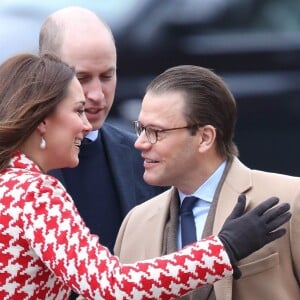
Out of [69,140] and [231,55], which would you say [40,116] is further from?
[231,55]

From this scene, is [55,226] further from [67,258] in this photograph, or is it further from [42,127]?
[42,127]

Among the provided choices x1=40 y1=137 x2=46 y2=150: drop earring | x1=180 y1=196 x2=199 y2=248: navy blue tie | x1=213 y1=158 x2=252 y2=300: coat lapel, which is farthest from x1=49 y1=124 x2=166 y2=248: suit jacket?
x1=40 y1=137 x2=46 y2=150: drop earring

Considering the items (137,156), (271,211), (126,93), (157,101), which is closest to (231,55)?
(126,93)

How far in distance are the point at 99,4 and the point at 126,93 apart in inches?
19.4

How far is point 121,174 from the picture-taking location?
13.5ft

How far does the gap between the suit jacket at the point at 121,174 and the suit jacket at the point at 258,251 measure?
1.24ft

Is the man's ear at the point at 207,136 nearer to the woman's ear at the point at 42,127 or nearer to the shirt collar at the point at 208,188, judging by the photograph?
the shirt collar at the point at 208,188

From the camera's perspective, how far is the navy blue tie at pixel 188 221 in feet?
11.6

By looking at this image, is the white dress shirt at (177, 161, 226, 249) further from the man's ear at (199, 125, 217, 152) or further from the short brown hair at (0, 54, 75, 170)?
the short brown hair at (0, 54, 75, 170)

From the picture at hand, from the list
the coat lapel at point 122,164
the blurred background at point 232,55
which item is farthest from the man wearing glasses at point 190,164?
the blurred background at point 232,55

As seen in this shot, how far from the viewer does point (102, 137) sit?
13.8ft

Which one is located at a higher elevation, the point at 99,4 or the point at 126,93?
the point at 99,4

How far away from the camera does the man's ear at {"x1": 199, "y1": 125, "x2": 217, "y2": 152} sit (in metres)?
3.58

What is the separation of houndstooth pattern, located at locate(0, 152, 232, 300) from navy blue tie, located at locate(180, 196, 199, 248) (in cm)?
48
